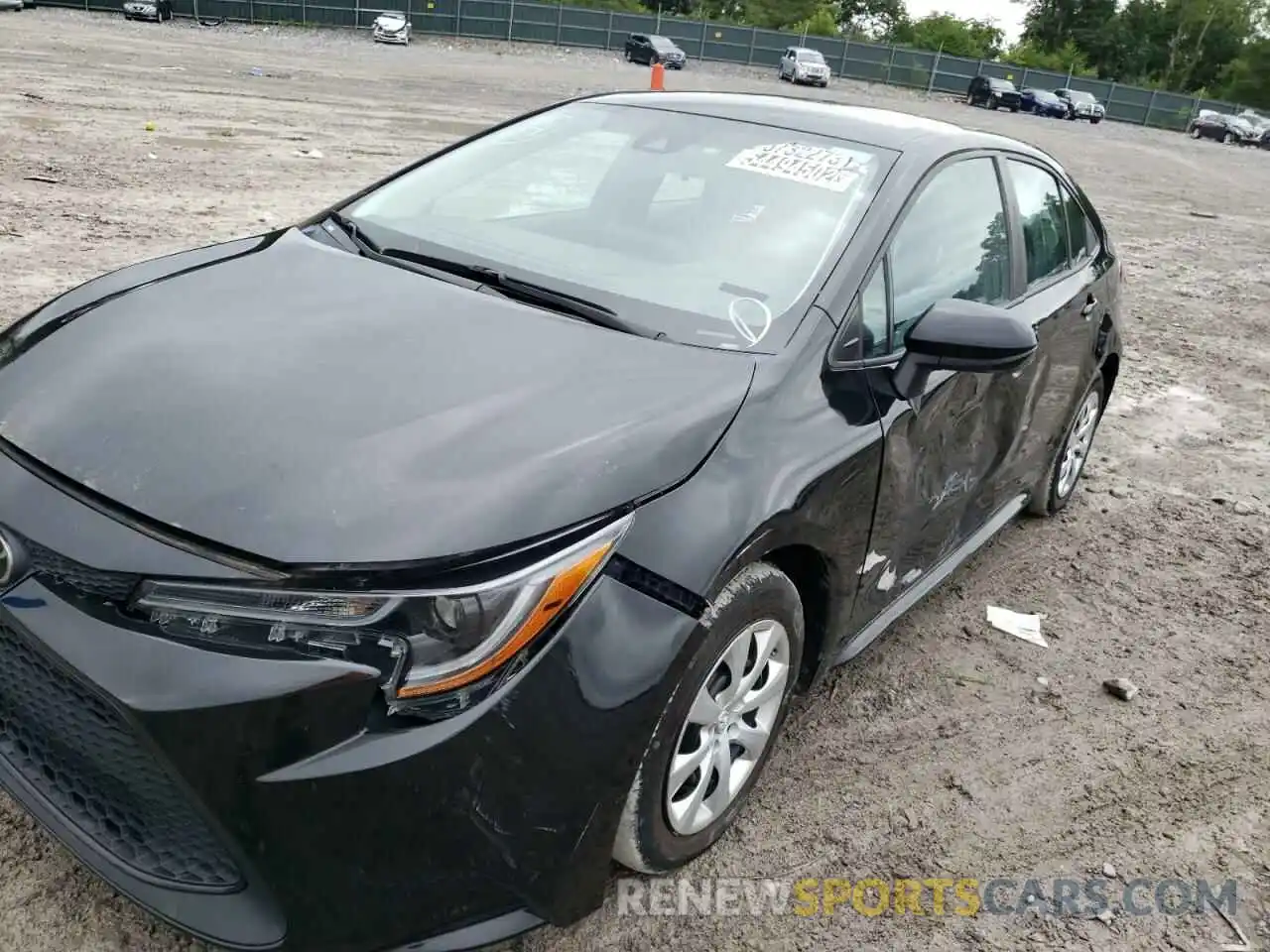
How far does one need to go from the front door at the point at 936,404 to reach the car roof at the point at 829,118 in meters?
0.10

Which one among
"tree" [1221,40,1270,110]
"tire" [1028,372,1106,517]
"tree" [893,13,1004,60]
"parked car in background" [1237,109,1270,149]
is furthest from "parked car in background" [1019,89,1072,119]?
"tire" [1028,372,1106,517]

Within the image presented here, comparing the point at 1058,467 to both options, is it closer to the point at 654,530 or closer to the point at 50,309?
the point at 654,530

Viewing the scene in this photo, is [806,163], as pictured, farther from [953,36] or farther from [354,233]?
[953,36]

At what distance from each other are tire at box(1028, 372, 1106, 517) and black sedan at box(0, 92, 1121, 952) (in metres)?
1.41

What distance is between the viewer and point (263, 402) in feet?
6.40

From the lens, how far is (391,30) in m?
40.1

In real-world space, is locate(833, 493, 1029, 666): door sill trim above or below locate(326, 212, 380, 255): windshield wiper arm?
below

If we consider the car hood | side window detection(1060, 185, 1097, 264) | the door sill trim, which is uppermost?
side window detection(1060, 185, 1097, 264)

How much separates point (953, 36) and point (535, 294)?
252ft

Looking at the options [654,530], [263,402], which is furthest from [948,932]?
[263,402]

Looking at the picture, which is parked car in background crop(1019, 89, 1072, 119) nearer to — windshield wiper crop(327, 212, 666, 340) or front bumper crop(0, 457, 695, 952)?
windshield wiper crop(327, 212, 666, 340)

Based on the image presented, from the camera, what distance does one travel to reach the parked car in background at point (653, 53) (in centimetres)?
4178

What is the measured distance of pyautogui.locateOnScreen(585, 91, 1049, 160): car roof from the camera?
2.98 meters

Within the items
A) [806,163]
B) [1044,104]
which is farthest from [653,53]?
[806,163]
